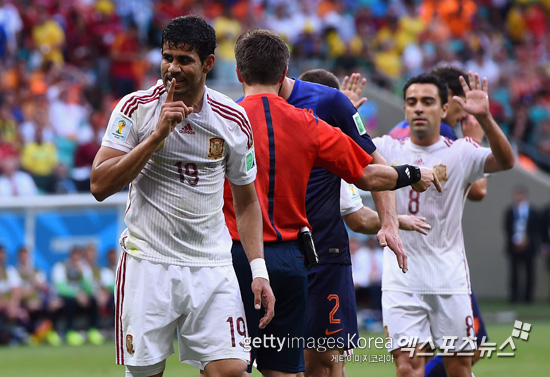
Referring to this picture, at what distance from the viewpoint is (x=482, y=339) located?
801cm

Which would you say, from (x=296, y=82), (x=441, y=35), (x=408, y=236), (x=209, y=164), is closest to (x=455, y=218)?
(x=408, y=236)

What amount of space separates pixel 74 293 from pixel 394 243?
9524 millimetres

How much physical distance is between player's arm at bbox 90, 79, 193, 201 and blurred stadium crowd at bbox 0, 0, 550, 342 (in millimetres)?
9900

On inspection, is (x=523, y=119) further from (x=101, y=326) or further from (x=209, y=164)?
(x=209, y=164)

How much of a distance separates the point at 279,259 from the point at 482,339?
8.86 feet

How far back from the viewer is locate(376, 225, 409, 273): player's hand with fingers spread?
20.4 feet

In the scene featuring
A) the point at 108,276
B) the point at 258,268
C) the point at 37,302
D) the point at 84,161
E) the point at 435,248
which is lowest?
the point at 37,302

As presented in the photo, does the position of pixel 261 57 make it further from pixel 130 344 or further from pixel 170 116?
pixel 130 344

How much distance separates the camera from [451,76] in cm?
856

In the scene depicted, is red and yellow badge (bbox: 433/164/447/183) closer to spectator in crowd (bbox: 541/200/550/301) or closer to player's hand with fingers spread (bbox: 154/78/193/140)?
player's hand with fingers spread (bbox: 154/78/193/140)

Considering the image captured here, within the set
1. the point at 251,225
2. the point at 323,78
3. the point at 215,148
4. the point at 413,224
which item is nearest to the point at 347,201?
the point at 413,224

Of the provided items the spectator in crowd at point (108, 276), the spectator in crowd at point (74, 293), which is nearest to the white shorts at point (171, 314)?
the spectator in crowd at point (74, 293)

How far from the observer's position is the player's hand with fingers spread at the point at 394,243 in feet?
20.4

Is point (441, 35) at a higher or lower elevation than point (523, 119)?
higher
